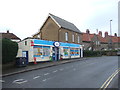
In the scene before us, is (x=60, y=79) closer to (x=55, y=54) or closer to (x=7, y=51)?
(x=7, y=51)

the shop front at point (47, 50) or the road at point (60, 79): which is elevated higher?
the shop front at point (47, 50)

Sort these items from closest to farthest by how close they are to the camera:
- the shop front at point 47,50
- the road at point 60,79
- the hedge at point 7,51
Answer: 1. the road at point 60,79
2. the hedge at point 7,51
3. the shop front at point 47,50

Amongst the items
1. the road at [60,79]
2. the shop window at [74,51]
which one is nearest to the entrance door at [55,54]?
the shop window at [74,51]

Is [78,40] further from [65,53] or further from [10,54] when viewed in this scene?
[10,54]

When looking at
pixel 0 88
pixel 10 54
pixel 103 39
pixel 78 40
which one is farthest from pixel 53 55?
pixel 103 39

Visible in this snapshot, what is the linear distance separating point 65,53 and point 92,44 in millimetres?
27984

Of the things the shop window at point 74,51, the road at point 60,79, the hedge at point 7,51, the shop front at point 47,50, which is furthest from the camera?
the shop window at point 74,51

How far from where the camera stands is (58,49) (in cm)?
2802

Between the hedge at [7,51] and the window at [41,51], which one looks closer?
the hedge at [7,51]

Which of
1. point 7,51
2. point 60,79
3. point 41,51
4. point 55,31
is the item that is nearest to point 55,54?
point 41,51

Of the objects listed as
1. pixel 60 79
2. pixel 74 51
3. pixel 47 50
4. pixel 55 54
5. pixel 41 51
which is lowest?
pixel 60 79

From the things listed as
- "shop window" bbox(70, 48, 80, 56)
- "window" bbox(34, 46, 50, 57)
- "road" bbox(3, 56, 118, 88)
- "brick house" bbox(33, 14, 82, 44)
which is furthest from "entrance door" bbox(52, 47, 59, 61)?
"road" bbox(3, 56, 118, 88)

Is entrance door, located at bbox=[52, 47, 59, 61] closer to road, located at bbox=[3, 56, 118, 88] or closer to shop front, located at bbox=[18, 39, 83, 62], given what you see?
shop front, located at bbox=[18, 39, 83, 62]

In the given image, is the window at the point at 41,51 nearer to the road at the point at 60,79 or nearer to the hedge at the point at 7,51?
the hedge at the point at 7,51
